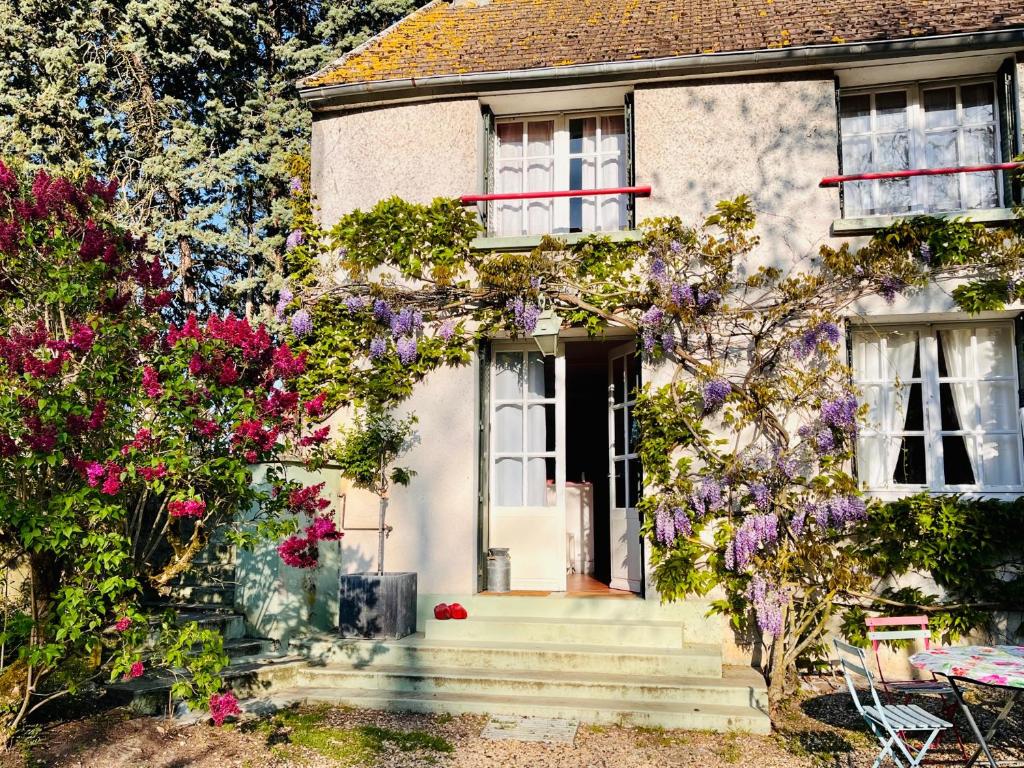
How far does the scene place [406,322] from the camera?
7.96 m

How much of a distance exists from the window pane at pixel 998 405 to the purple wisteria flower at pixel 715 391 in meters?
2.30

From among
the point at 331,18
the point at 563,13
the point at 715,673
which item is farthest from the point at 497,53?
the point at 331,18

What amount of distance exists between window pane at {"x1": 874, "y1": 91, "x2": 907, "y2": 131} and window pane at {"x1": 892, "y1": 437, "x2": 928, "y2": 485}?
10.2 feet

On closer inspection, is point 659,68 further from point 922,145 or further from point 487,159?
point 922,145

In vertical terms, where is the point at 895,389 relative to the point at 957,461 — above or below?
above

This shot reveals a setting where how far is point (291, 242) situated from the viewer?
852 centimetres

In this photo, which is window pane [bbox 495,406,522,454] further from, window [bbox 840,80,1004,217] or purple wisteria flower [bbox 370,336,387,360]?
window [bbox 840,80,1004,217]

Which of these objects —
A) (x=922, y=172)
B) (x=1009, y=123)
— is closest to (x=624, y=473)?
(x=922, y=172)

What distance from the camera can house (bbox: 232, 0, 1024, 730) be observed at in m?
7.15

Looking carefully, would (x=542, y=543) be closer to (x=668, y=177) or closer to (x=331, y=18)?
(x=668, y=177)

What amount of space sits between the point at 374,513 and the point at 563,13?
640 centimetres

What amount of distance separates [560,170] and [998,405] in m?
4.79

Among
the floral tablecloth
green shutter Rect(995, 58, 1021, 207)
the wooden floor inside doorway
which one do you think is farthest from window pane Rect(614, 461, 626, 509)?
green shutter Rect(995, 58, 1021, 207)

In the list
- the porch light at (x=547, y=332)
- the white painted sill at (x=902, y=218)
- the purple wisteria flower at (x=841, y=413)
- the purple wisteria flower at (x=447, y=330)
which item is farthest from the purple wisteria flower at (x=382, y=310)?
the white painted sill at (x=902, y=218)
